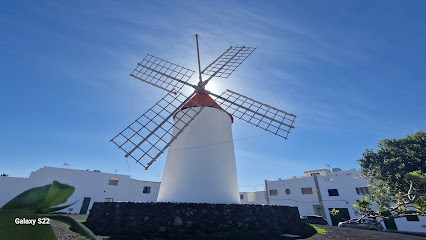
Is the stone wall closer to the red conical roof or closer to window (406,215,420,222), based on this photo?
the red conical roof

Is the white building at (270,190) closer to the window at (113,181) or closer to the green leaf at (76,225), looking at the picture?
the window at (113,181)

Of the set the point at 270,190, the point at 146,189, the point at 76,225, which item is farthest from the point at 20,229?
the point at 270,190

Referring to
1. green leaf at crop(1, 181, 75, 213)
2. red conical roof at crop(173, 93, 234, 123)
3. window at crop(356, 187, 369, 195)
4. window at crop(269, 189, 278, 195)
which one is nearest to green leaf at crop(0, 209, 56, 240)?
green leaf at crop(1, 181, 75, 213)

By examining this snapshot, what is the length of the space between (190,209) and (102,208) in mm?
3474

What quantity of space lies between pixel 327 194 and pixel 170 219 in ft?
81.9

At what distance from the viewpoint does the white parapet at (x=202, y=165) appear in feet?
28.6

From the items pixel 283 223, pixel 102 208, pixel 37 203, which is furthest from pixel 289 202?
pixel 37 203

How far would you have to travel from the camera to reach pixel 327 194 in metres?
25.5

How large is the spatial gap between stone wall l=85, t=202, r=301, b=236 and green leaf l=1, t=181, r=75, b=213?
7489 mm

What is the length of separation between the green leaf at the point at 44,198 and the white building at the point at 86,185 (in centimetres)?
2346

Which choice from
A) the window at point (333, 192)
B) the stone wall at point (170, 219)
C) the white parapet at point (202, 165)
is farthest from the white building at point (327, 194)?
the stone wall at point (170, 219)

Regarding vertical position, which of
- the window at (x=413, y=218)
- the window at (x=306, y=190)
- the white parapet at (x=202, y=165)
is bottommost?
the window at (x=413, y=218)

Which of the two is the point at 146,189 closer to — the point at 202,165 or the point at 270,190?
the point at 270,190

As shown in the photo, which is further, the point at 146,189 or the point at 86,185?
the point at 146,189
